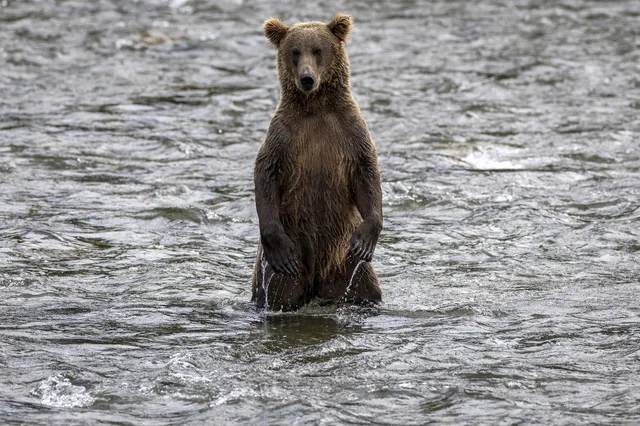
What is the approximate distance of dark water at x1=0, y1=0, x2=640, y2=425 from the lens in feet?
19.0

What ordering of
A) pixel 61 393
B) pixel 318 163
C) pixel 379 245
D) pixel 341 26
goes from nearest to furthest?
pixel 61 393, pixel 318 163, pixel 341 26, pixel 379 245

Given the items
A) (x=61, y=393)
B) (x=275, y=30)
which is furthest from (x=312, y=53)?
(x=61, y=393)

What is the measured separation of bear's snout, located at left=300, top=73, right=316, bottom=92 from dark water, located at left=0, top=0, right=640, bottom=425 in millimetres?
1421

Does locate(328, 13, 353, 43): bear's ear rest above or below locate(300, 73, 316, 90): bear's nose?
above

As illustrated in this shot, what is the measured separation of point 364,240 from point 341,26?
1.37 m

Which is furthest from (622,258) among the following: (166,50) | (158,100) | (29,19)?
(29,19)

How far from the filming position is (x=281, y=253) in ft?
23.2

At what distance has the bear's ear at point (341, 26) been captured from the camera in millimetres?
7328

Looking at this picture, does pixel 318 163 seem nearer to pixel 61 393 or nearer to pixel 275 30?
pixel 275 30

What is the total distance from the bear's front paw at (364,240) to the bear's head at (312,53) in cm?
89

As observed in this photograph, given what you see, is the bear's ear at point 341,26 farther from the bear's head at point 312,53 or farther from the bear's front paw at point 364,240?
the bear's front paw at point 364,240

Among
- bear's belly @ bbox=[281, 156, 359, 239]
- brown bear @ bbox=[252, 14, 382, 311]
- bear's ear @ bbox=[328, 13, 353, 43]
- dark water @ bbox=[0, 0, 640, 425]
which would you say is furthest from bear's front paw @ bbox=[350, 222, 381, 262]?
bear's ear @ bbox=[328, 13, 353, 43]

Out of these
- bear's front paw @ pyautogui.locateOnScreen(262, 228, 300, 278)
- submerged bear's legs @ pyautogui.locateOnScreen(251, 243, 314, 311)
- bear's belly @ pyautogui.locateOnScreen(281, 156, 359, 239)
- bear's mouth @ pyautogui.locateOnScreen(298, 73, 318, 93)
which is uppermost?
bear's mouth @ pyautogui.locateOnScreen(298, 73, 318, 93)

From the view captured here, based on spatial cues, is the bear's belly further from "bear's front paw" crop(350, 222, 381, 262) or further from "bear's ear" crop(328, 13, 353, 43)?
"bear's ear" crop(328, 13, 353, 43)
